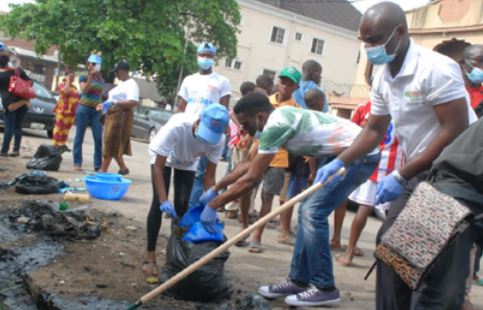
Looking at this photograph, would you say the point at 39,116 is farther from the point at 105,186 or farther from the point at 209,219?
the point at 209,219

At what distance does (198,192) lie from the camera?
544 cm

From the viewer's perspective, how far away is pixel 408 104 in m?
2.89

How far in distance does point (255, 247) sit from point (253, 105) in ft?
6.02

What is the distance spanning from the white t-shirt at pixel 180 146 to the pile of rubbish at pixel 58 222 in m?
1.15

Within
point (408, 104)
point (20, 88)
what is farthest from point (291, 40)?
point (408, 104)

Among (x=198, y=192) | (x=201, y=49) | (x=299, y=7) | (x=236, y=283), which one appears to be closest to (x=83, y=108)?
(x=201, y=49)

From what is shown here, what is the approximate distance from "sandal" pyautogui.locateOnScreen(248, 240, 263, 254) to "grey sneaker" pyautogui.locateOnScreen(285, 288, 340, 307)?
1285 mm

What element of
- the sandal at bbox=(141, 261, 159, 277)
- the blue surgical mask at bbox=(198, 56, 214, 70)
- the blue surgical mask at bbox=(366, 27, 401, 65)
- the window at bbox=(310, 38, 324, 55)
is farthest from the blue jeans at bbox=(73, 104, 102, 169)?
the window at bbox=(310, 38, 324, 55)

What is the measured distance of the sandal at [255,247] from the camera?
5.16 metres

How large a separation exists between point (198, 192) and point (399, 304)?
297 cm

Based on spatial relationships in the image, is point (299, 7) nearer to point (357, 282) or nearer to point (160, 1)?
point (160, 1)

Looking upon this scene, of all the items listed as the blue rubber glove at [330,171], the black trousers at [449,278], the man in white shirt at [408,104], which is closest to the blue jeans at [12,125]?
the blue rubber glove at [330,171]

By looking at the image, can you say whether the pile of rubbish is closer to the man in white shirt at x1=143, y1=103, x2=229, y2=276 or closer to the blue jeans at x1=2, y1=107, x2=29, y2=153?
the man in white shirt at x1=143, y1=103, x2=229, y2=276

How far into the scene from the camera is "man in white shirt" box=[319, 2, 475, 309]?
9.07ft
